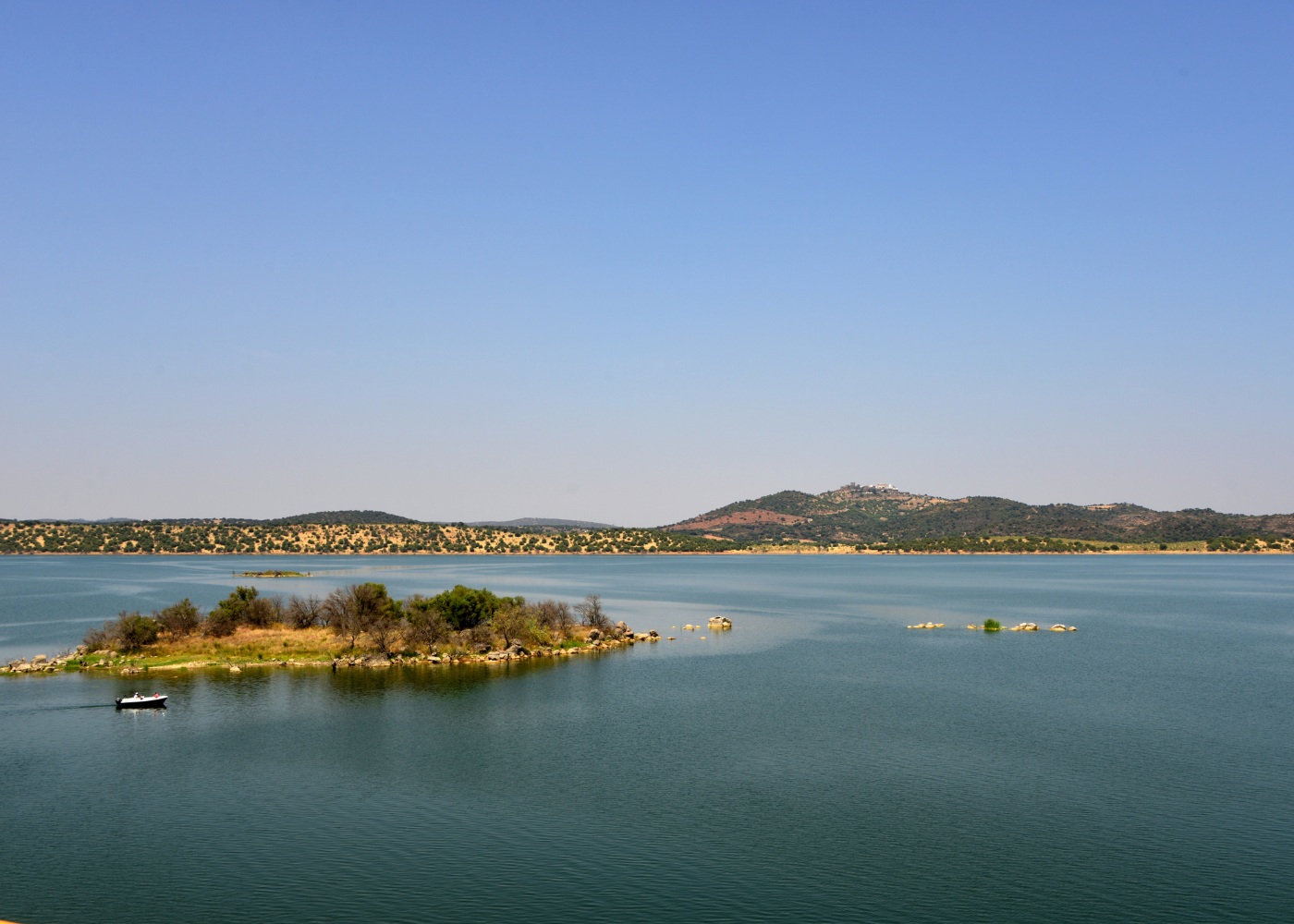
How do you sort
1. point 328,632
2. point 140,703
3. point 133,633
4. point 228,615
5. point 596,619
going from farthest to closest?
point 596,619, point 228,615, point 328,632, point 133,633, point 140,703

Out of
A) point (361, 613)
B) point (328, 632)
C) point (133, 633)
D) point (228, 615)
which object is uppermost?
point (361, 613)

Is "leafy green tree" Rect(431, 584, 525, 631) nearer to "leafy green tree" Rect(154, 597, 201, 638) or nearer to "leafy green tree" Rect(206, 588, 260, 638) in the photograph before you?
"leafy green tree" Rect(206, 588, 260, 638)

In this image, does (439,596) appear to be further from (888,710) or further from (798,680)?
(888,710)

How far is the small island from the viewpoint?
83875 millimetres

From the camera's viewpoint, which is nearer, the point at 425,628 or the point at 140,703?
the point at 140,703

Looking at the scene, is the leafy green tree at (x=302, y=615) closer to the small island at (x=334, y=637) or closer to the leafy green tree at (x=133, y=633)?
the small island at (x=334, y=637)

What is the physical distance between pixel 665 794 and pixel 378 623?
166 feet

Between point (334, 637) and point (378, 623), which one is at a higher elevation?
point (378, 623)

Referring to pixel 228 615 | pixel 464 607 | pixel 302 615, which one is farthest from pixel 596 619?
pixel 228 615

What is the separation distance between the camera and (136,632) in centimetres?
8762

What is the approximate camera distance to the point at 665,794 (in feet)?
147

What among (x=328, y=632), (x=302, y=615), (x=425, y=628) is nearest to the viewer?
(x=425, y=628)

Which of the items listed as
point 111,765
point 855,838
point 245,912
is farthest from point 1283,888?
point 111,765

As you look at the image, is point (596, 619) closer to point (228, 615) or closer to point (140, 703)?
point (228, 615)
